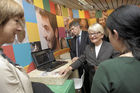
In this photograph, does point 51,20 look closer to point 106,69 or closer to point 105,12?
point 106,69

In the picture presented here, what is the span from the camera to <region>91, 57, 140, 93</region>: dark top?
53cm

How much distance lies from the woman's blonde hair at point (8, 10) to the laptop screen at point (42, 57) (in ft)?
3.48

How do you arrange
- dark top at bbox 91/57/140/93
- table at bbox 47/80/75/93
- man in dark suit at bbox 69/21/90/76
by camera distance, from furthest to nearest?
man in dark suit at bbox 69/21/90/76 < table at bbox 47/80/75/93 < dark top at bbox 91/57/140/93

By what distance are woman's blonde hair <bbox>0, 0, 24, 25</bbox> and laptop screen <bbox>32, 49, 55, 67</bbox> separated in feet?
3.48

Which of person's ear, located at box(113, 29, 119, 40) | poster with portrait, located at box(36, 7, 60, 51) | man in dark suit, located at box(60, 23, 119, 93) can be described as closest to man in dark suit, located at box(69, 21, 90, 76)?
poster with portrait, located at box(36, 7, 60, 51)

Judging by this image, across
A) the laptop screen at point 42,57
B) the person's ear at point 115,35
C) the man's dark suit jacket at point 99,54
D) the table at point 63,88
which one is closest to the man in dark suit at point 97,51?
the man's dark suit jacket at point 99,54

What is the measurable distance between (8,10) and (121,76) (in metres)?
0.68

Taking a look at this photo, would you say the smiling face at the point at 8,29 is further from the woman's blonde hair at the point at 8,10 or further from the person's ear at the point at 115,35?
the person's ear at the point at 115,35

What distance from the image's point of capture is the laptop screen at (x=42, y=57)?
166 cm

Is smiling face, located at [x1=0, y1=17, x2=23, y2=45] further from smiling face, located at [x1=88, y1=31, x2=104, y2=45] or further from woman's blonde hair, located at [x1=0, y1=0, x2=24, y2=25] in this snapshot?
smiling face, located at [x1=88, y1=31, x2=104, y2=45]

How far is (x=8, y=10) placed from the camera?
2.07ft

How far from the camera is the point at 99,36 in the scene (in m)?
1.61

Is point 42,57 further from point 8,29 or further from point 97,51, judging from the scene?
point 8,29

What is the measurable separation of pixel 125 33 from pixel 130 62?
0.48 ft
